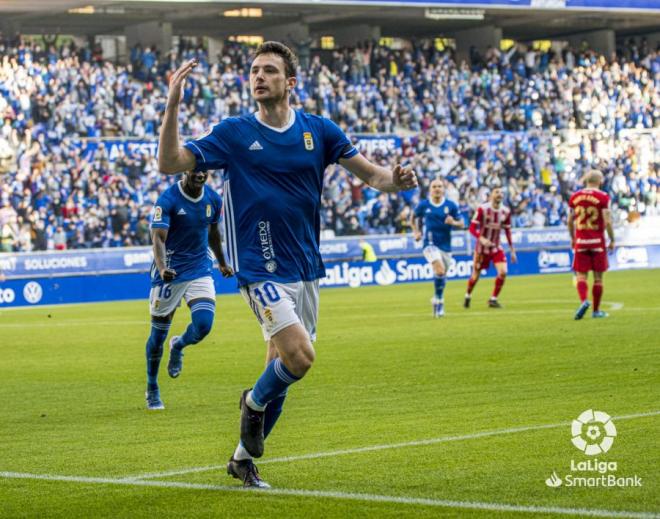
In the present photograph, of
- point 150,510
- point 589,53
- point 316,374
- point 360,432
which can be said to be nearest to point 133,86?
point 589,53

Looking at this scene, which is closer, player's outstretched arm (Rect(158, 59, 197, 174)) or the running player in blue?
player's outstretched arm (Rect(158, 59, 197, 174))

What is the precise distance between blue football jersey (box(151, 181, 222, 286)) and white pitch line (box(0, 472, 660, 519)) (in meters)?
4.35

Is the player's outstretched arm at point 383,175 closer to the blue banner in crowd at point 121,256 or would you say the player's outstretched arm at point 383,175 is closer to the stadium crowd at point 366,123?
the blue banner in crowd at point 121,256

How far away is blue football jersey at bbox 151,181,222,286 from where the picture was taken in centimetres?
1240

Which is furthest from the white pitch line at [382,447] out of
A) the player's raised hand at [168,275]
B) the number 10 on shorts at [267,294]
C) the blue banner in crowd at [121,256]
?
the blue banner in crowd at [121,256]

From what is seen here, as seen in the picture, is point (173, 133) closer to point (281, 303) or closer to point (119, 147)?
point (281, 303)

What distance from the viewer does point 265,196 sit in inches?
Answer: 295

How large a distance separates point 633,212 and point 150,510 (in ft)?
137

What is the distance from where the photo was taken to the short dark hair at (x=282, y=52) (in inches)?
299

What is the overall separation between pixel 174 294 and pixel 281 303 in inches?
200

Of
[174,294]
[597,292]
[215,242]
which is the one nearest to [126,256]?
[597,292]

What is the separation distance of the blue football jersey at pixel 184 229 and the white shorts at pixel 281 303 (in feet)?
15.8

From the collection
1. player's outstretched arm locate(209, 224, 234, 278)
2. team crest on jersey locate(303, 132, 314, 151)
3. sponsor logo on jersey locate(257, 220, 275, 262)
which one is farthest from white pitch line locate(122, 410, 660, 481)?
player's outstretched arm locate(209, 224, 234, 278)

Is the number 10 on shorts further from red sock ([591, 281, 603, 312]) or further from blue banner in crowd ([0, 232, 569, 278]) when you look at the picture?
blue banner in crowd ([0, 232, 569, 278])
